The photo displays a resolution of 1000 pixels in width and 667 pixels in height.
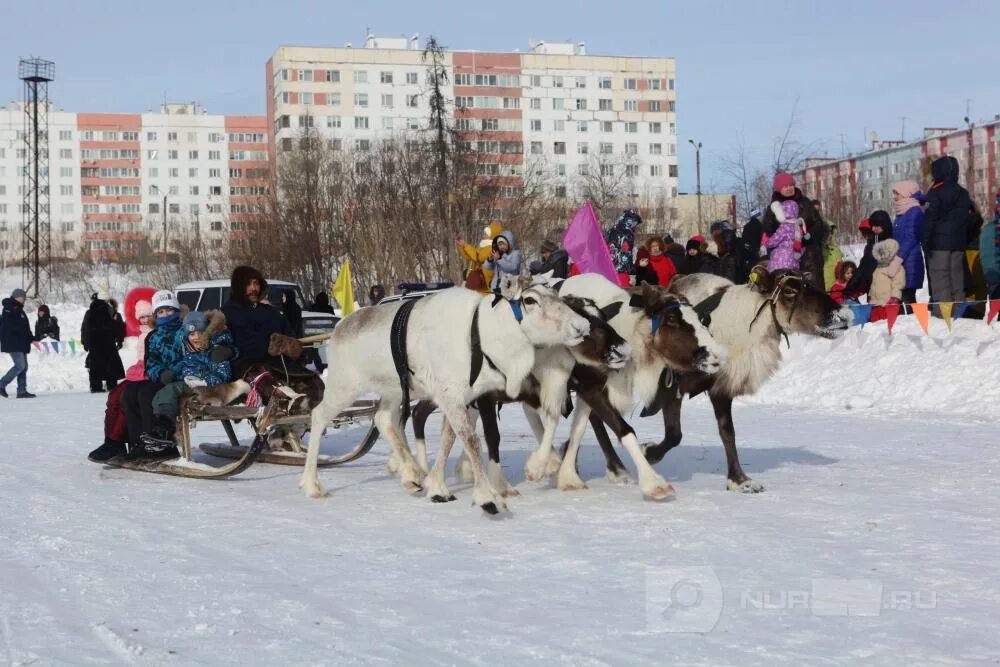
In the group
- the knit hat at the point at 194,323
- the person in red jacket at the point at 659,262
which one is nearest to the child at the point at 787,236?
the person in red jacket at the point at 659,262

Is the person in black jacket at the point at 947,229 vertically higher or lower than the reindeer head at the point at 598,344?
higher

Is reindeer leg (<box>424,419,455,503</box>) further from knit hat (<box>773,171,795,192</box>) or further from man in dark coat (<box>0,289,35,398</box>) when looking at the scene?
man in dark coat (<box>0,289,35,398</box>)

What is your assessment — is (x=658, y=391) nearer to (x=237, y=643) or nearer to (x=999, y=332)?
(x=237, y=643)

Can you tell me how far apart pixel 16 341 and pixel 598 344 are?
15924 millimetres

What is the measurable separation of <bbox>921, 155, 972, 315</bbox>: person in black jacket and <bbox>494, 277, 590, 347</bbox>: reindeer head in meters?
8.12

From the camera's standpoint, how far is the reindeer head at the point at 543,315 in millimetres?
6965

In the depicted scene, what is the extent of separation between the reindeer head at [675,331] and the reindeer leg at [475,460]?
1.29 m

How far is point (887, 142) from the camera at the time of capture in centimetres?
10638

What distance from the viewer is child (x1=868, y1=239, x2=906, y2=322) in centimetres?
1455

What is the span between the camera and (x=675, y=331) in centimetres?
768

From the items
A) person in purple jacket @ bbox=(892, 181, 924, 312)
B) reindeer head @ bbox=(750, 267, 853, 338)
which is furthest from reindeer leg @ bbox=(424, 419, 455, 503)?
person in purple jacket @ bbox=(892, 181, 924, 312)

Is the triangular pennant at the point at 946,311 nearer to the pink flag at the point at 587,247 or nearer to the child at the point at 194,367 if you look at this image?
the pink flag at the point at 587,247

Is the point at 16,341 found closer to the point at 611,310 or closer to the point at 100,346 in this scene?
the point at 100,346

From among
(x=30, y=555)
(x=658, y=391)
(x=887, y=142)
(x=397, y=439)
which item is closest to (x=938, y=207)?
(x=658, y=391)
